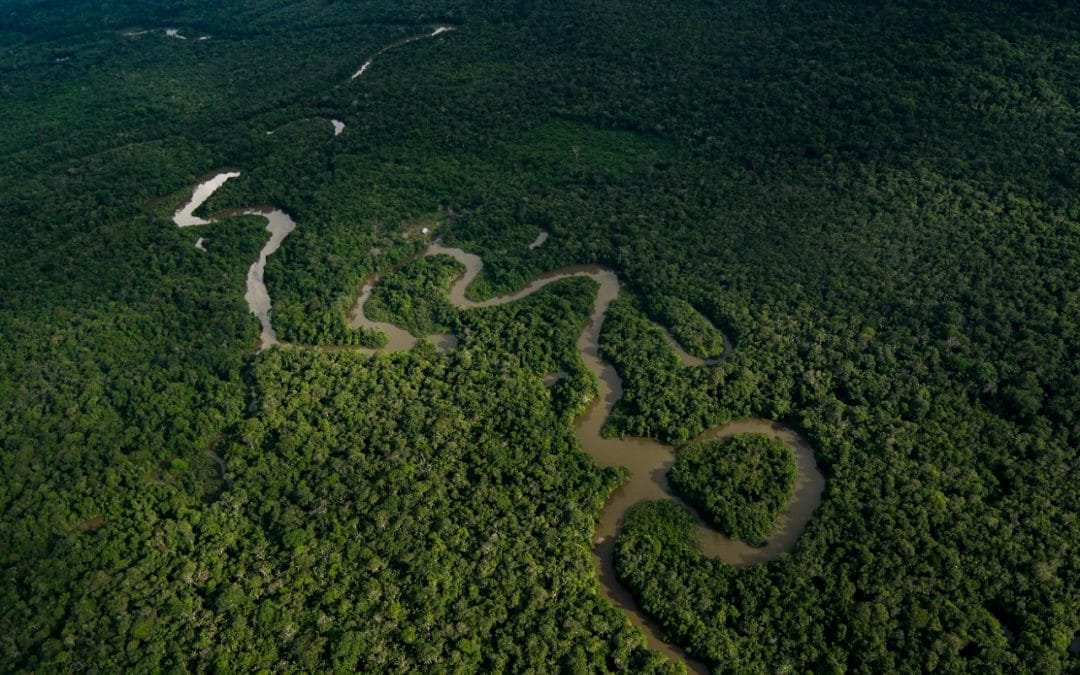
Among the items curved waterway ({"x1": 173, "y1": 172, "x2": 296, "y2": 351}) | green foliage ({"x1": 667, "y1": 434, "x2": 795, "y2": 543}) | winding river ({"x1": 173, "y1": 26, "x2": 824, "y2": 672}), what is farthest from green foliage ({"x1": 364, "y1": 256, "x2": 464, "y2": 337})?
green foliage ({"x1": 667, "y1": 434, "x2": 795, "y2": 543})

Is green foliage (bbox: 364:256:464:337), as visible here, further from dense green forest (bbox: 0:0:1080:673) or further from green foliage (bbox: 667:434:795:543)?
green foliage (bbox: 667:434:795:543)

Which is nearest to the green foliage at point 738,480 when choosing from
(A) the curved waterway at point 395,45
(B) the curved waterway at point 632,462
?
(B) the curved waterway at point 632,462

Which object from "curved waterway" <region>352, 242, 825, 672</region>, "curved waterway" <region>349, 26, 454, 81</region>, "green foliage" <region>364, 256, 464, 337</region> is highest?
"curved waterway" <region>349, 26, 454, 81</region>

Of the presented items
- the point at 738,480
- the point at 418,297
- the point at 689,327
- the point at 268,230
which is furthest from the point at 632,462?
the point at 268,230

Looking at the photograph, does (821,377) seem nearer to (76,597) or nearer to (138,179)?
(76,597)

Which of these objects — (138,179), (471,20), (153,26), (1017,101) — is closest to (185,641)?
(138,179)
